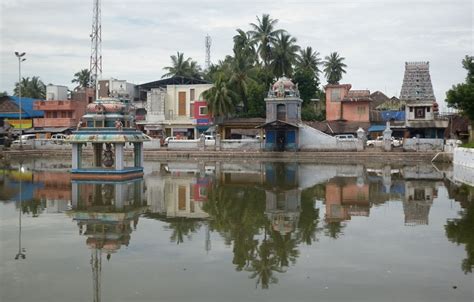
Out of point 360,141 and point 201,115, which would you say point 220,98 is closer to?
point 201,115

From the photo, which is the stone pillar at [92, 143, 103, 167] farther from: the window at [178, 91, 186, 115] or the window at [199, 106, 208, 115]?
the window at [178, 91, 186, 115]

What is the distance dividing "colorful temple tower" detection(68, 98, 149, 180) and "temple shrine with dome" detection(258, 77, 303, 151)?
71.5ft

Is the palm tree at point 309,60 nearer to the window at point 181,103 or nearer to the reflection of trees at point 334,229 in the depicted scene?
the window at point 181,103

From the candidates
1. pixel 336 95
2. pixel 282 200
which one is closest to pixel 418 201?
pixel 282 200

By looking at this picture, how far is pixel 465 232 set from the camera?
1399cm

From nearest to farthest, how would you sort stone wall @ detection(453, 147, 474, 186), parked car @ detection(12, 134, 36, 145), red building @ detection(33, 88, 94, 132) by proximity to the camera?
stone wall @ detection(453, 147, 474, 186)
parked car @ detection(12, 134, 36, 145)
red building @ detection(33, 88, 94, 132)

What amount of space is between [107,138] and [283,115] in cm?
2559

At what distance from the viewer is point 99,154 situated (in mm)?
28672

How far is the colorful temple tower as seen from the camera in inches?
1029

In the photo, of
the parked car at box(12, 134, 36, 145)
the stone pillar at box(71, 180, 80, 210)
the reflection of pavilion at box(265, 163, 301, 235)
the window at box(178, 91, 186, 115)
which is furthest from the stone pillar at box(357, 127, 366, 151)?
the parked car at box(12, 134, 36, 145)

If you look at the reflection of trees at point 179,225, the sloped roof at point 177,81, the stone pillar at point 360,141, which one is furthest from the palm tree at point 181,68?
the reflection of trees at point 179,225

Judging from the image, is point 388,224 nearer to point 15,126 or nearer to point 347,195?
point 347,195

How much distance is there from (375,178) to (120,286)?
2143 cm

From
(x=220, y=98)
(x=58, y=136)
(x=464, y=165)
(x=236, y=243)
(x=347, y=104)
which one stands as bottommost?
(x=236, y=243)
